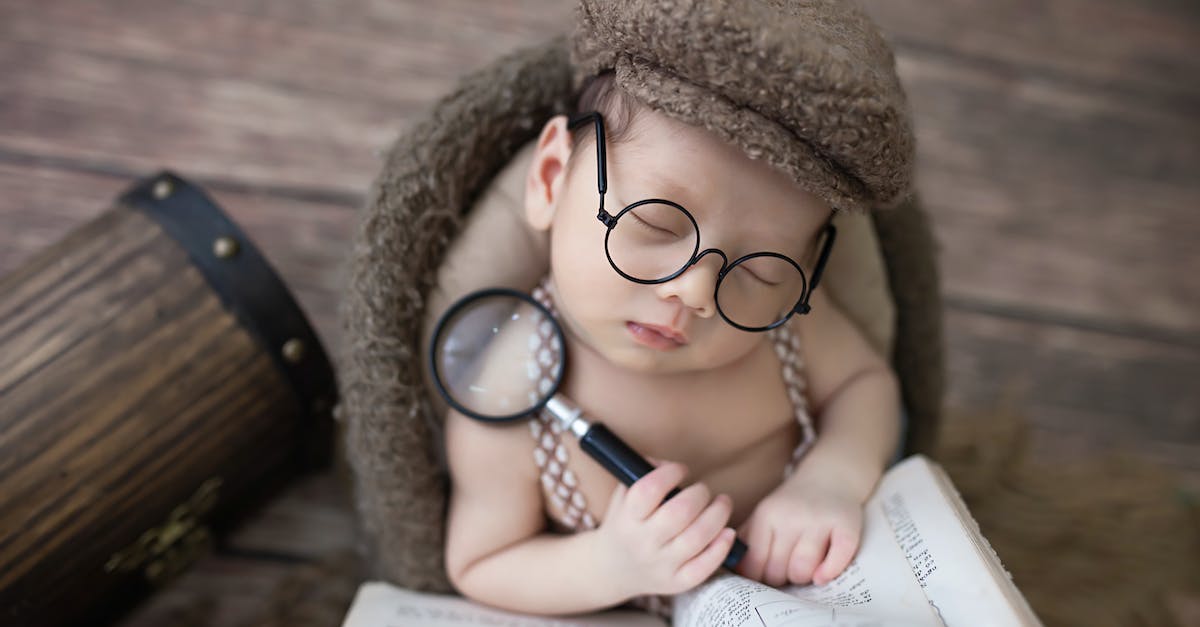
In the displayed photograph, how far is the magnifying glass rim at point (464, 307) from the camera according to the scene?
0.85m

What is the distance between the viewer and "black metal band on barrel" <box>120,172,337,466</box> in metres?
0.92

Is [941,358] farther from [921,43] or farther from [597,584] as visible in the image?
[921,43]

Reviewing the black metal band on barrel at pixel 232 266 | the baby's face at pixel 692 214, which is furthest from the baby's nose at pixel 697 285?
the black metal band on barrel at pixel 232 266

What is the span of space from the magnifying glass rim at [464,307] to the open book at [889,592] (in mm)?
207

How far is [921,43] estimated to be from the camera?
1.58m

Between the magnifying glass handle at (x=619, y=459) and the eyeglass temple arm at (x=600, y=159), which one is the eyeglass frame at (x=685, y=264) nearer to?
the eyeglass temple arm at (x=600, y=159)

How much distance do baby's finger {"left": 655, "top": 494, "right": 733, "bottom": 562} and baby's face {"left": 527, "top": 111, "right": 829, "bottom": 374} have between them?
0.13 meters

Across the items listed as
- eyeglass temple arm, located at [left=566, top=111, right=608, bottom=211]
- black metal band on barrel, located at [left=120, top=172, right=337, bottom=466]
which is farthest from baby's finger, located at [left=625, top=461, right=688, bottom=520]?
black metal band on barrel, located at [left=120, top=172, right=337, bottom=466]

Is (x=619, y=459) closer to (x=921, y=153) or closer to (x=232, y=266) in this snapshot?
(x=232, y=266)

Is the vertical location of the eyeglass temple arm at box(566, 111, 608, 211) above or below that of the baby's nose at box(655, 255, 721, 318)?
above

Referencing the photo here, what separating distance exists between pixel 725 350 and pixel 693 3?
30 centimetres

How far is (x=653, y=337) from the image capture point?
0.78 m

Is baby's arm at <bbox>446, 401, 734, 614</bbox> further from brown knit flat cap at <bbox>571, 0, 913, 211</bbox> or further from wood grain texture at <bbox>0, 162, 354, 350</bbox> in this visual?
wood grain texture at <bbox>0, 162, 354, 350</bbox>

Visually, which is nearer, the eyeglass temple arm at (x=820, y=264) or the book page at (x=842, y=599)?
the book page at (x=842, y=599)
